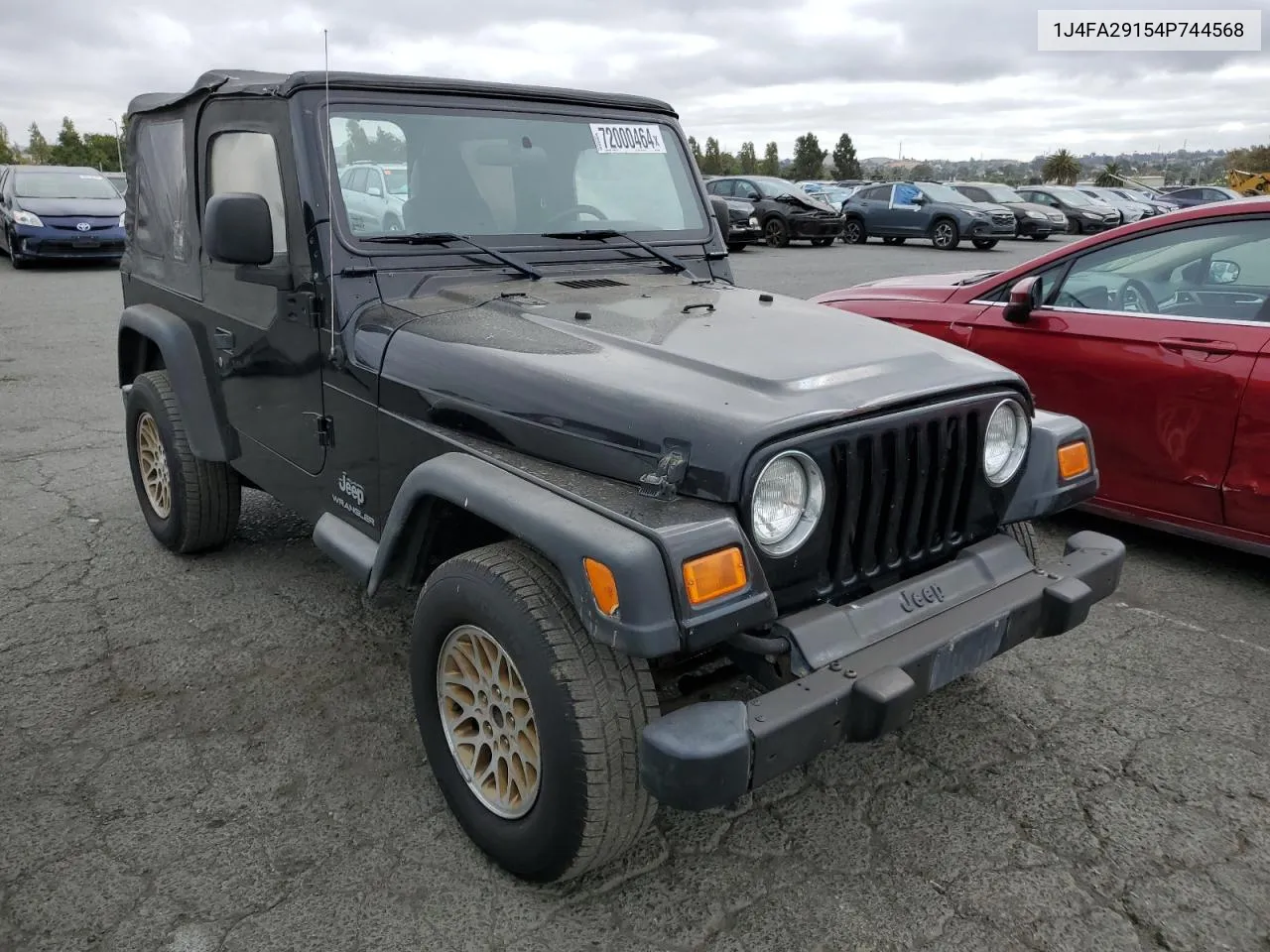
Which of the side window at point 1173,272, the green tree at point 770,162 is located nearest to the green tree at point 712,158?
A: the green tree at point 770,162

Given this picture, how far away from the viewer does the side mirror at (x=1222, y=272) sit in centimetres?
416

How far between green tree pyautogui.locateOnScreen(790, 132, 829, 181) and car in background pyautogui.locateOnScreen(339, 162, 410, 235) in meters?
71.7

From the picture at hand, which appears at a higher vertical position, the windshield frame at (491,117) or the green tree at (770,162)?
the green tree at (770,162)

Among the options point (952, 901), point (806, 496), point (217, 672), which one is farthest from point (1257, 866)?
point (217, 672)

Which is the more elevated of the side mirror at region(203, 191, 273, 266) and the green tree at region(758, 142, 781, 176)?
the green tree at region(758, 142, 781, 176)

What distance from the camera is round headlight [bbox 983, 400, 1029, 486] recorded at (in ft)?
8.92

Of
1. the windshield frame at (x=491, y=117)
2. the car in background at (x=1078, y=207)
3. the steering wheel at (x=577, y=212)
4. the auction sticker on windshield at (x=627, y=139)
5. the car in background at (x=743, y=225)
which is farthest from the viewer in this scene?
the car in background at (x=1078, y=207)

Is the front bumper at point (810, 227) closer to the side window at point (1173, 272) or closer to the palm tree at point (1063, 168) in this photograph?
the side window at point (1173, 272)

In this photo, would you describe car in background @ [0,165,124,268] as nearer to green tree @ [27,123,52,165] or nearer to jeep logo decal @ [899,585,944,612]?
jeep logo decal @ [899,585,944,612]

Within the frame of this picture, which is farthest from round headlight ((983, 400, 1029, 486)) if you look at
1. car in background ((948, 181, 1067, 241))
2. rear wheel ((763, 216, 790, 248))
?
car in background ((948, 181, 1067, 241))

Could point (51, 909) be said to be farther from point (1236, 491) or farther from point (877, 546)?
point (1236, 491)

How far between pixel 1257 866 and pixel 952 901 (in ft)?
2.67

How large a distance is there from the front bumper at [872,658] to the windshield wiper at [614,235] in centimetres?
157

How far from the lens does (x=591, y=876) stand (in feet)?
8.12
